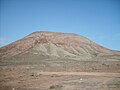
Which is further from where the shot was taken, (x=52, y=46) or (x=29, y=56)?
(x=52, y=46)

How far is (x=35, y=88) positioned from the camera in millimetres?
16000

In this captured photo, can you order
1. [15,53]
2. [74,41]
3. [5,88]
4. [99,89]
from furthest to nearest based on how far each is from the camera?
[74,41]
[15,53]
[5,88]
[99,89]

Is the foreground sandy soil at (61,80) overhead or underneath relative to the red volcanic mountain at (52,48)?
underneath

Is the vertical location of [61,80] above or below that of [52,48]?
below

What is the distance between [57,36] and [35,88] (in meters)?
81.2

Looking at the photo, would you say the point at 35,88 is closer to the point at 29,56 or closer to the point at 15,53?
the point at 29,56

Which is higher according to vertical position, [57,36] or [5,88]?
[57,36]

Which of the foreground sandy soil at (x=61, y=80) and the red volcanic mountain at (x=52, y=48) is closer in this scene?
the foreground sandy soil at (x=61, y=80)

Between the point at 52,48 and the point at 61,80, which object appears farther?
the point at 52,48

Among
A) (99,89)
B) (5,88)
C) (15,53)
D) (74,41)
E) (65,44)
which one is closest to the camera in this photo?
(99,89)

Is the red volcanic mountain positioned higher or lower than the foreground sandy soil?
higher

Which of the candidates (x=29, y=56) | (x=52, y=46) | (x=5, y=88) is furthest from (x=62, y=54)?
(x=5, y=88)

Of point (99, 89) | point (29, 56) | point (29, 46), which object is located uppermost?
point (29, 46)

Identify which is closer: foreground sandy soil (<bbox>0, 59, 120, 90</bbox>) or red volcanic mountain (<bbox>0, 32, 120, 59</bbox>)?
foreground sandy soil (<bbox>0, 59, 120, 90</bbox>)
